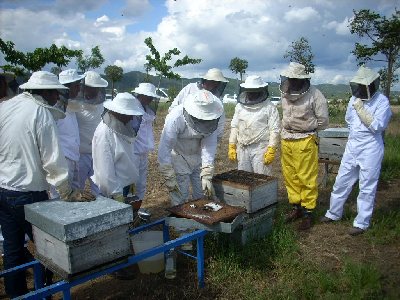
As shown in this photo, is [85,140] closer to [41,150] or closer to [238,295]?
[41,150]

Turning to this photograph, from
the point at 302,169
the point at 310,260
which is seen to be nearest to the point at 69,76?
the point at 302,169

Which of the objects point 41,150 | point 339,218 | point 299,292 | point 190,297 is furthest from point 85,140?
point 339,218

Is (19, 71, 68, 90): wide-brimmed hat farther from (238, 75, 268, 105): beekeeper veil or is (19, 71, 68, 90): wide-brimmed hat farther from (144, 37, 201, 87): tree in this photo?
(144, 37, 201, 87): tree

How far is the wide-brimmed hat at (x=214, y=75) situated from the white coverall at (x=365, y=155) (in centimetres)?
204

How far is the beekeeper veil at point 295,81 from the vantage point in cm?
550

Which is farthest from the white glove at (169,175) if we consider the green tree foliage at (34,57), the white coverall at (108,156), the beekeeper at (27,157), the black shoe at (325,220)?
the green tree foliage at (34,57)

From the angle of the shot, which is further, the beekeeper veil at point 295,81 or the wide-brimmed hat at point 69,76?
the beekeeper veil at point 295,81

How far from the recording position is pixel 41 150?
334 cm

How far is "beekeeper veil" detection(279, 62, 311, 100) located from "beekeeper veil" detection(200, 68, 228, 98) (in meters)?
0.99

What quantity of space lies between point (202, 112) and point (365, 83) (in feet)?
7.84

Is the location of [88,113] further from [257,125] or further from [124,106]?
[257,125]

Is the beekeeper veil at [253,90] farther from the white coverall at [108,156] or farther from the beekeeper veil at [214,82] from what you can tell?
the white coverall at [108,156]

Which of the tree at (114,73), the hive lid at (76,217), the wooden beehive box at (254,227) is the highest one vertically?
the tree at (114,73)

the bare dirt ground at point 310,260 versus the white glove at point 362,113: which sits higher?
the white glove at point 362,113
